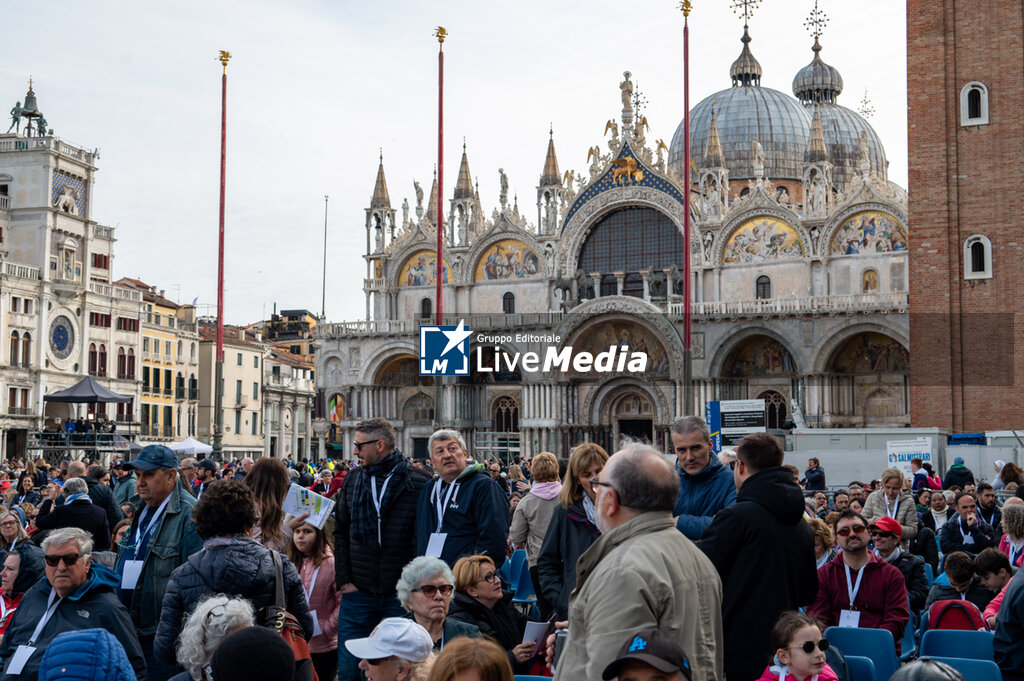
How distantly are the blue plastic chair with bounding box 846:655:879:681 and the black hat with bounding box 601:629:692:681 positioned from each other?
9.66 feet

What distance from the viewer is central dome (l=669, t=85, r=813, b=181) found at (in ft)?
182

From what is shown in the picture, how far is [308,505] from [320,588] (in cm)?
71

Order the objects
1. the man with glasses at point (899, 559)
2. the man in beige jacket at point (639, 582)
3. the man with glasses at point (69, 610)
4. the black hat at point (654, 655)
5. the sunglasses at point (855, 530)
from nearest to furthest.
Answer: the black hat at point (654, 655)
the man in beige jacket at point (639, 582)
the man with glasses at point (69, 610)
the sunglasses at point (855, 530)
the man with glasses at point (899, 559)

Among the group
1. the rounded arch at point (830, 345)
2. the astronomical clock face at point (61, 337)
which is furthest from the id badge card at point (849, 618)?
the astronomical clock face at point (61, 337)

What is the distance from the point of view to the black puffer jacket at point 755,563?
19.2 ft

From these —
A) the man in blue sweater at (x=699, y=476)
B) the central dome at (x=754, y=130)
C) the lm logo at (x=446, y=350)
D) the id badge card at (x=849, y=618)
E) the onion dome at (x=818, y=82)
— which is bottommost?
the id badge card at (x=849, y=618)

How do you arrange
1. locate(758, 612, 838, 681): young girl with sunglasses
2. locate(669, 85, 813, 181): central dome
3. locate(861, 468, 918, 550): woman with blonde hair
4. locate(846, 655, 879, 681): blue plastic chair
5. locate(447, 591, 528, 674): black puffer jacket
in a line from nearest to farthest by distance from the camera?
1. locate(758, 612, 838, 681): young girl with sunglasses
2. locate(846, 655, 879, 681): blue plastic chair
3. locate(447, 591, 528, 674): black puffer jacket
4. locate(861, 468, 918, 550): woman with blonde hair
5. locate(669, 85, 813, 181): central dome

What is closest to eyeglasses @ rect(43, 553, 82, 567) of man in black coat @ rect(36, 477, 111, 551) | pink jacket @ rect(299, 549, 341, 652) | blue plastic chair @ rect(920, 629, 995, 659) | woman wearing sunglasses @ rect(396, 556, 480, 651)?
woman wearing sunglasses @ rect(396, 556, 480, 651)

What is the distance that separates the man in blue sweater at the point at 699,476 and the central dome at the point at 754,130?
4865 cm

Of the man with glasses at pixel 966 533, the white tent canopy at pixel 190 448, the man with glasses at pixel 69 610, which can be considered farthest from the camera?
the white tent canopy at pixel 190 448

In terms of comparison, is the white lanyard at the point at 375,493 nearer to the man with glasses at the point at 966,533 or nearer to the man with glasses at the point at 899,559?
the man with glasses at the point at 899,559

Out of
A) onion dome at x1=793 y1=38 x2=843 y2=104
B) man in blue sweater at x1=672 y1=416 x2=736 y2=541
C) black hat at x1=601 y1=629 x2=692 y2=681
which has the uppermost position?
onion dome at x1=793 y1=38 x2=843 y2=104

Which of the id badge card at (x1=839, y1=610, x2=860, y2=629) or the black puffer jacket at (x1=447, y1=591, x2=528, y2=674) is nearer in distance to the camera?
the black puffer jacket at (x1=447, y1=591, x2=528, y2=674)

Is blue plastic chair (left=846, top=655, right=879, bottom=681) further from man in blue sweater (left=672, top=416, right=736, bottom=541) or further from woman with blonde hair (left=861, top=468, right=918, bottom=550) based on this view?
woman with blonde hair (left=861, top=468, right=918, bottom=550)
